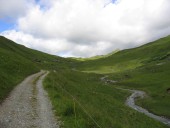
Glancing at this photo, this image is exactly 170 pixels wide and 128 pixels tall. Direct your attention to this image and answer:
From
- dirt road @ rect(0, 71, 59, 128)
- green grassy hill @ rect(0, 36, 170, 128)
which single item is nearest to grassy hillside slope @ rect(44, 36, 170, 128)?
green grassy hill @ rect(0, 36, 170, 128)

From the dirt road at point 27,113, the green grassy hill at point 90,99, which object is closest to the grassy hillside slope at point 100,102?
the green grassy hill at point 90,99

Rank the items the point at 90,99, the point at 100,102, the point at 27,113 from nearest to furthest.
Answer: the point at 27,113 < the point at 100,102 < the point at 90,99

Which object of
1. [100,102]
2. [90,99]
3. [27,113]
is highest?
[27,113]

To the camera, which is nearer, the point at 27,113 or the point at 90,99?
the point at 27,113

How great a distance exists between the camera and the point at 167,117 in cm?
6556

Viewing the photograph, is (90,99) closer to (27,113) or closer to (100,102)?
(100,102)

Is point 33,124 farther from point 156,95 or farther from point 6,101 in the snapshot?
point 156,95

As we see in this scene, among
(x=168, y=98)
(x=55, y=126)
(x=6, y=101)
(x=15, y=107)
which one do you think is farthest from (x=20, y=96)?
(x=168, y=98)

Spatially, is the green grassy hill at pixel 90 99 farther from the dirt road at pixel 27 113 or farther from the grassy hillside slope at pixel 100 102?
the dirt road at pixel 27 113

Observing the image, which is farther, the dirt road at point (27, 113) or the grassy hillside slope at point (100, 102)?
the grassy hillside slope at point (100, 102)

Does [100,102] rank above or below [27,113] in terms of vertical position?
below

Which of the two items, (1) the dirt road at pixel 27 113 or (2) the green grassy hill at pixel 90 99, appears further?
(2) the green grassy hill at pixel 90 99

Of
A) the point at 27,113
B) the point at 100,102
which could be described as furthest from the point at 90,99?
the point at 27,113

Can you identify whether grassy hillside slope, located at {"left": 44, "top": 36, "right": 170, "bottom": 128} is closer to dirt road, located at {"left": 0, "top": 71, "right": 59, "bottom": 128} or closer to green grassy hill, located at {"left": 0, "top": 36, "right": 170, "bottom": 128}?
green grassy hill, located at {"left": 0, "top": 36, "right": 170, "bottom": 128}
